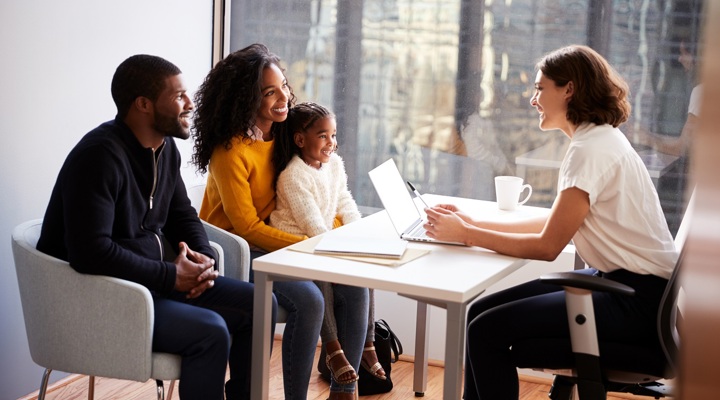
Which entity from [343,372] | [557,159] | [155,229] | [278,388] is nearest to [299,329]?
[343,372]

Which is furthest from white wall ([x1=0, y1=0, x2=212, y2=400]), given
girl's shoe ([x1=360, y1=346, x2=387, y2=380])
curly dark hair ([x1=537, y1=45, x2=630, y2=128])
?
curly dark hair ([x1=537, y1=45, x2=630, y2=128])

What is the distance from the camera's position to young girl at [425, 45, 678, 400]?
192cm

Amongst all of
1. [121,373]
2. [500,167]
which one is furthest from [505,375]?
Result: [500,167]

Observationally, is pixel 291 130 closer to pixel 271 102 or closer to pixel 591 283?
pixel 271 102

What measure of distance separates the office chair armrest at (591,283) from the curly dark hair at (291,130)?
105 cm

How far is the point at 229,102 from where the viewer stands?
259cm

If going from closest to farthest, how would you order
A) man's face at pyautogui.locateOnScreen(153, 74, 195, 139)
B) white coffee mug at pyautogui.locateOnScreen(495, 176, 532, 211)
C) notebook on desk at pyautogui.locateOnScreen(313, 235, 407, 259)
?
notebook on desk at pyautogui.locateOnScreen(313, 235, 407, 259) < man's face at pyautogui.locateOnScreen(153, 74, 195, 139) < white coffee mug at pyautogui.locateOnScreen(495, 176, 532, 211)

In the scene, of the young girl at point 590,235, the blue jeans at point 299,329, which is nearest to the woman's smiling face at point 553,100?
the young girl at point 590,235

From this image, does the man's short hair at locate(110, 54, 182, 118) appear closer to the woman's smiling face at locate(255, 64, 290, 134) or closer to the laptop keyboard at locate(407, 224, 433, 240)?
the woman's smiling face at locate(255, 64, 290, 134)

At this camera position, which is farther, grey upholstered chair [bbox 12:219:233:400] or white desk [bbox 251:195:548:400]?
→ grey upholstered chair [bbox 12:219:233:400]

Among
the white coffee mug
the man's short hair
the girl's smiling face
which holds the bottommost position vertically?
the white coffee mug

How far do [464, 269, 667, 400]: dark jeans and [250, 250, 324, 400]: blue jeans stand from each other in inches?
18.9

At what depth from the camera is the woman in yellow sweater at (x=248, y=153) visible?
2383 millimetres

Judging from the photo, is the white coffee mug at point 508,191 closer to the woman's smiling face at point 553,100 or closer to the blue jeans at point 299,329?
the woman's smiling face at point 553,100
